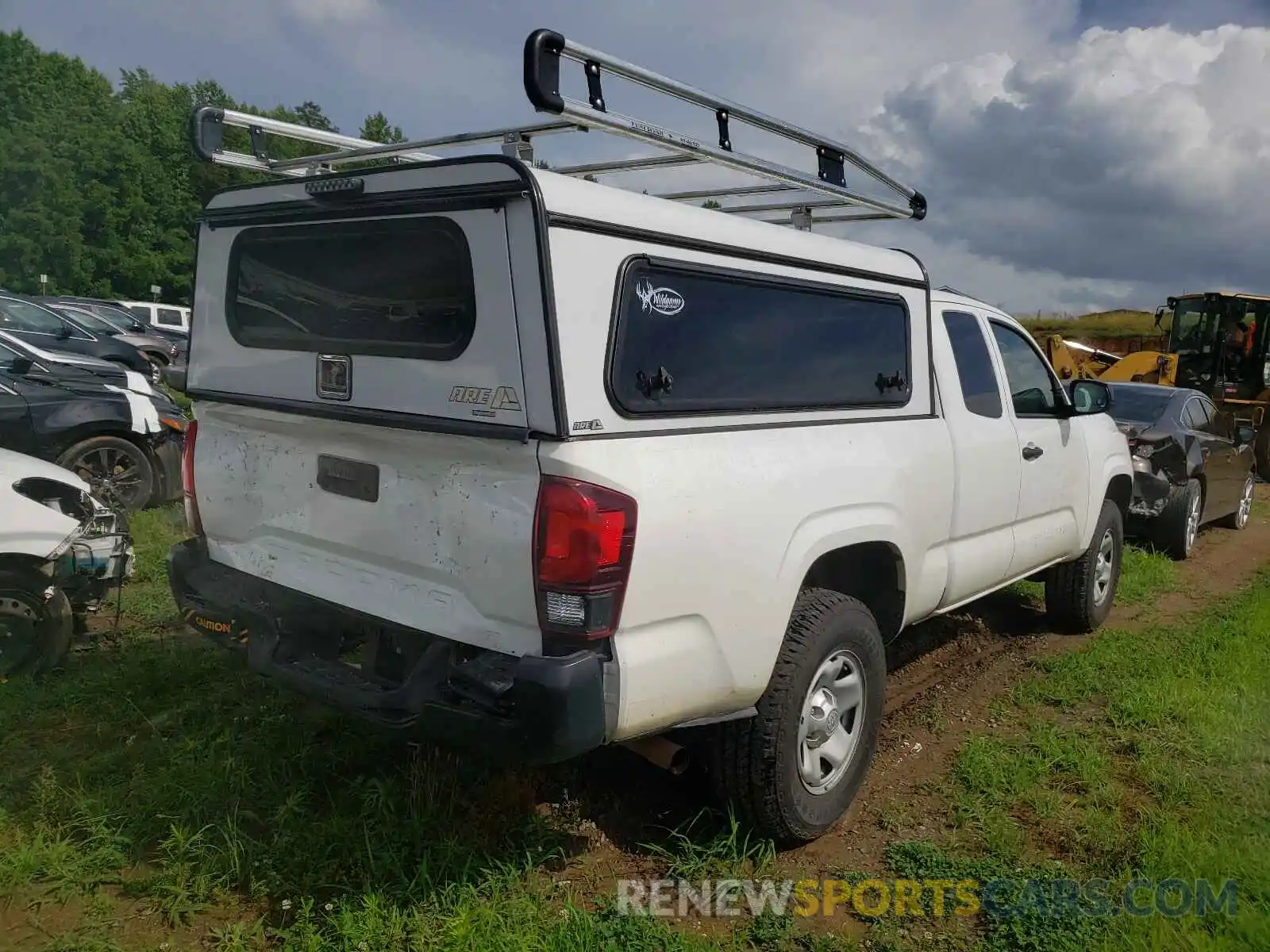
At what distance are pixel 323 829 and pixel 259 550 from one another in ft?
3.35

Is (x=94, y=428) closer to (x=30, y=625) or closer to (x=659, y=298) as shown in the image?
(x=30, y=625)

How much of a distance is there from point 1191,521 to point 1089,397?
12.1ft

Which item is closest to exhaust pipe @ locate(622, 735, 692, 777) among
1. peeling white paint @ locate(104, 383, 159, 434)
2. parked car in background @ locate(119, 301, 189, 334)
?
peeling white paint @ locate(104, 383, 159, 434)

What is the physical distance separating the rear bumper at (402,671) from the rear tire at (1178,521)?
7.16 m

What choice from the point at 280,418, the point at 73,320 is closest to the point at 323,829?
the point at 280,418

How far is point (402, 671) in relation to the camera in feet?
10.3

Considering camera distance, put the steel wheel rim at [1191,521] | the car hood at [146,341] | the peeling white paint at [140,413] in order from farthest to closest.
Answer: the car hood at [146,341] → the steel wheel rim at [1191,521] → the peeling white paint at [140,413]

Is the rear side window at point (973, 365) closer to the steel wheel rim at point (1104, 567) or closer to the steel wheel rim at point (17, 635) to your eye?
the steel wheel rim at point (1104, 567)

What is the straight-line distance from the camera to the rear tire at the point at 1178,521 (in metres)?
8.03

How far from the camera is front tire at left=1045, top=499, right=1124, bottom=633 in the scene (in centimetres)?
582

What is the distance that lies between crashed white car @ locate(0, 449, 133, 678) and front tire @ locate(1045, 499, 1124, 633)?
5.34 m

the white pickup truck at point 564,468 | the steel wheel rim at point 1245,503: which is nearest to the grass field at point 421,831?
the white pickup truck at point 564,468

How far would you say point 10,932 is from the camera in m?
2.81

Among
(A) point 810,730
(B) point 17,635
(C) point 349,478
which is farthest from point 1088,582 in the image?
(B) point 17,635
